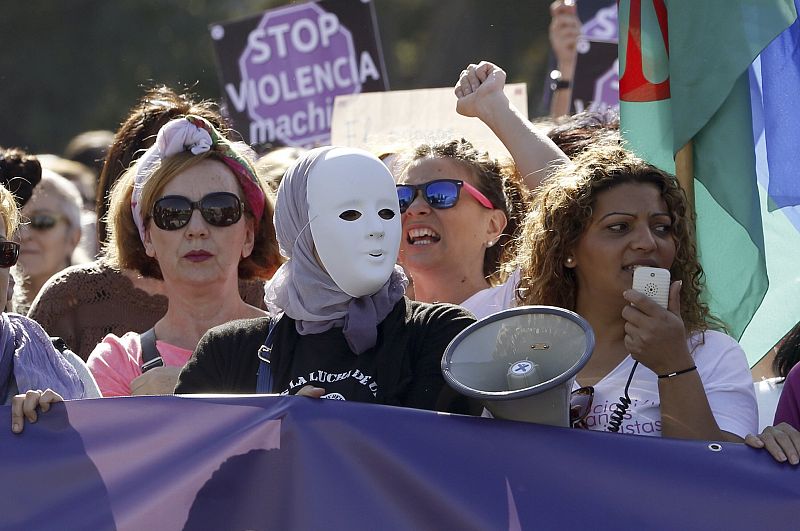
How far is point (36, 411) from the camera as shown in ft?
10.2

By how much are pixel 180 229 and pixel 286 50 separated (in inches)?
110

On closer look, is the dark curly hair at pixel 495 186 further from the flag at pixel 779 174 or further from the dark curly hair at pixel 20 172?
the dark curly hair at pixel 20 172

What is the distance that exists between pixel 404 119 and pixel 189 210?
156 centimetres

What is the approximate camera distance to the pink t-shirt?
3934mm

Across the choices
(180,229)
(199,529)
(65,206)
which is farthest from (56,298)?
(199,529)

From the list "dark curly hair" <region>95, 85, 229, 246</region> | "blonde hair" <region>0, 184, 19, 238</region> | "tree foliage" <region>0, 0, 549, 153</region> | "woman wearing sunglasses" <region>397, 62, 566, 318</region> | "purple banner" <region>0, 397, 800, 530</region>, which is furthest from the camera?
"tree foliage" <region>0, 0, 549, 153</region>

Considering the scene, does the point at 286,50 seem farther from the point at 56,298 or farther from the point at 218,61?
the point at 56,298

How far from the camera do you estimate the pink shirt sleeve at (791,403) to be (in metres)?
3.25

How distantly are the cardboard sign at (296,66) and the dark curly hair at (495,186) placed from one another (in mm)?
2115

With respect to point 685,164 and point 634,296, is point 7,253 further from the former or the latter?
point 685,164

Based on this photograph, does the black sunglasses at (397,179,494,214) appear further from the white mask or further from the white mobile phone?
the white mobile phone

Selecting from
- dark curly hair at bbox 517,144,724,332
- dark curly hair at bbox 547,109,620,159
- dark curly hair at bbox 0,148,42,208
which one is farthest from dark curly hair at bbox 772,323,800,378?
dark curly hair at bbox 0,148,42,208

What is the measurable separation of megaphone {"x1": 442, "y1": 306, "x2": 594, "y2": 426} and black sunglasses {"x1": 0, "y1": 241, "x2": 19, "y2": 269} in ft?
3.65

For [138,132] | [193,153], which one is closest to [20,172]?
[138,132]
